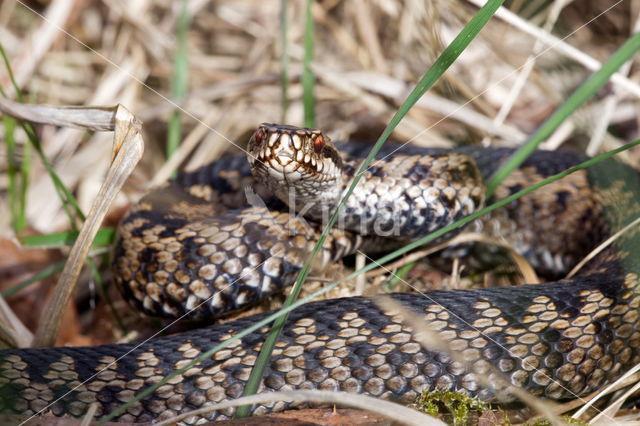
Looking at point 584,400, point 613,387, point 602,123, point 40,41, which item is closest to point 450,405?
point 584,400

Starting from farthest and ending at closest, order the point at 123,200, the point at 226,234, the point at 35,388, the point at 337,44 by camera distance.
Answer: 1. the point at 337,44
2. the point at 123,200
3. the point at 226,234
4. the point at 35,388

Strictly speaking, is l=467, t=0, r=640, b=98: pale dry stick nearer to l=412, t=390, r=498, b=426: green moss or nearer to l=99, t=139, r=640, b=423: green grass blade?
l=99, t=139, r=640, b=423: green grass blade

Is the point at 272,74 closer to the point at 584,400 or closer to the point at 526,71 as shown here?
the point at 526,71

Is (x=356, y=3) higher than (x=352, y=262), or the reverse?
(x=356, y=3)

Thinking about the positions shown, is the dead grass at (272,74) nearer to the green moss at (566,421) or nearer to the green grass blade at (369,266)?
the green grass blade at (369,266)

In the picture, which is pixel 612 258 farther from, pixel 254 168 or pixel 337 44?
pixel 337 44

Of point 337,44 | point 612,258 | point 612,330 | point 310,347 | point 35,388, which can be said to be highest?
point 337,44

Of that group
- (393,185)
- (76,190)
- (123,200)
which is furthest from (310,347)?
(76,190)

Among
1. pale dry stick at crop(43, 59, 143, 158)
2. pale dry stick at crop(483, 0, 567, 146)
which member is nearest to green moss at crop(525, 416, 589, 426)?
pale dry stick at crop(483, 0, 567, 146)
